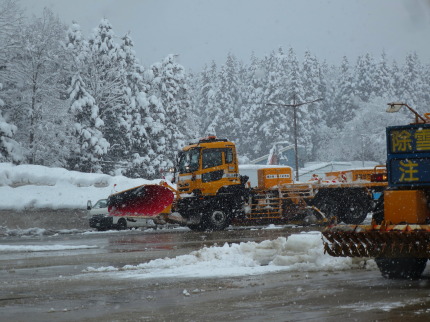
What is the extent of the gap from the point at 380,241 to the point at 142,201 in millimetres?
19847

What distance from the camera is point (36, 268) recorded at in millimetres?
14492

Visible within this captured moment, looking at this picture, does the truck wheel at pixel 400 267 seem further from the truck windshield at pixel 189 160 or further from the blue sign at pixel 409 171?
the truck windshield at pixel 189 160

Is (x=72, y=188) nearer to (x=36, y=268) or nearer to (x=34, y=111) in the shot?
(x=34, y=111)

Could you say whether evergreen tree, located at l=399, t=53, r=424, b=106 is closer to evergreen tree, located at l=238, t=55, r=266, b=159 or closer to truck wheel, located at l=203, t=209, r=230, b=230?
evergreen tree, located at l=238, t=55, r=266, b=159

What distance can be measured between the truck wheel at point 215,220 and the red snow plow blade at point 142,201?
1667mm

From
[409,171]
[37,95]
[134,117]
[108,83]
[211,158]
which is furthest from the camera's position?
[134,117]

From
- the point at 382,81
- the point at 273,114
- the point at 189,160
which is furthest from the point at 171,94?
the point at 382,81

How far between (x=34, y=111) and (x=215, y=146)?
74.2ft

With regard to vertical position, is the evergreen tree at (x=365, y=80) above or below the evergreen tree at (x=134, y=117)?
above

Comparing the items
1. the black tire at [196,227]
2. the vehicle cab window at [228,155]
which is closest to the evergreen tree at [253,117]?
the black tire at [196,227]

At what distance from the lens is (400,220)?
32.7ft

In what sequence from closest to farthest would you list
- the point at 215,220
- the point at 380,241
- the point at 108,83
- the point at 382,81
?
the point at 380,241
the point at 215,220
the point at 108,83
the point at 382,81

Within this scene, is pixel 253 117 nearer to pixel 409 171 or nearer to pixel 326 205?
pixel 326 205

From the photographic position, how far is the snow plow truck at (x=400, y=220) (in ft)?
30.5
